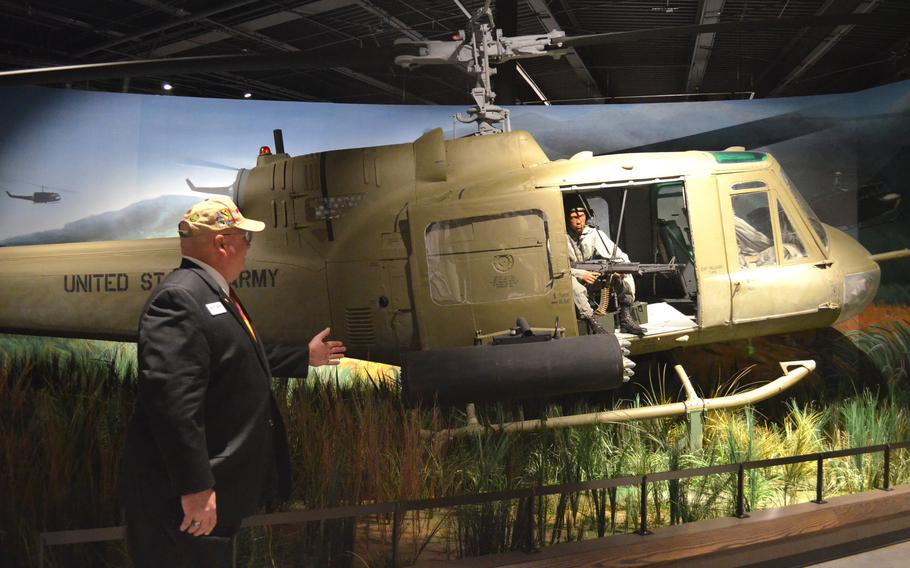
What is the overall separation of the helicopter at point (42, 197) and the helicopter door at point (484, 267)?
6.70 ft

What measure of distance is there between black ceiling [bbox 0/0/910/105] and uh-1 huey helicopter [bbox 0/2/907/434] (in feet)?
1.12

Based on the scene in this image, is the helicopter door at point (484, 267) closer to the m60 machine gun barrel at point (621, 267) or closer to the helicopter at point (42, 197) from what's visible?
the m60 machine gun barrel at point (621, 267)

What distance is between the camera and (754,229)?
15.2 feet

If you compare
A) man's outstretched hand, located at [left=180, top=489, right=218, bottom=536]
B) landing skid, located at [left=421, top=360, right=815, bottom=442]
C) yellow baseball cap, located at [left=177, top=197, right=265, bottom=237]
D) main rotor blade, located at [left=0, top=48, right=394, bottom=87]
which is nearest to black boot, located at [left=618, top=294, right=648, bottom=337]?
landing skid, located at [left=421, top=360, right=815, bottom=442]

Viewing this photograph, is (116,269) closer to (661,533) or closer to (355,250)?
(355,250)

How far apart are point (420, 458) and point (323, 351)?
94cm

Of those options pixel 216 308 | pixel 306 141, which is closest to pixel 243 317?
pixel 216 308

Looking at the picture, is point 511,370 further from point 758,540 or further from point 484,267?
point 758,540

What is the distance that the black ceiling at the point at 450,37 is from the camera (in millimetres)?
3318

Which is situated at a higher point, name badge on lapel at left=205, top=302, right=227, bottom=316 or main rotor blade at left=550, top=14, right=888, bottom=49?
main rotor blade at left=550, top=14, right=888, bottom=49

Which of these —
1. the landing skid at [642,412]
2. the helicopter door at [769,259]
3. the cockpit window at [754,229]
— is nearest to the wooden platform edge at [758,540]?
the landing skid at [642,412]

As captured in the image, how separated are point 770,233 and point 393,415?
275 cm

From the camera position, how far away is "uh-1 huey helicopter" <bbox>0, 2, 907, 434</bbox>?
4145 mm

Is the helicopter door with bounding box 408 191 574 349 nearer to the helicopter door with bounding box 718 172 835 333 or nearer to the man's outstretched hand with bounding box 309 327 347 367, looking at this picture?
the helicopter door with bounding box 718 172 835 333
